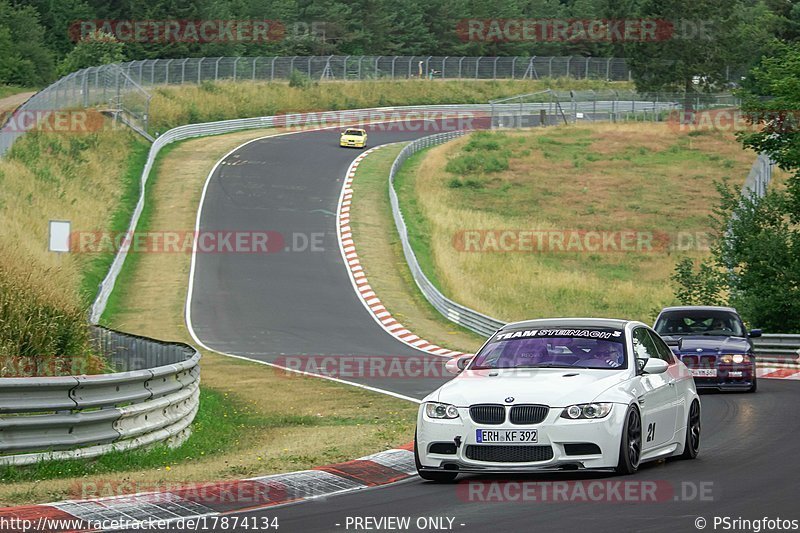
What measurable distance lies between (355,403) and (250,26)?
9641 cm

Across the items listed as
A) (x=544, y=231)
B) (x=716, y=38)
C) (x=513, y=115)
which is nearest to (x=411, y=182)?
(x=544, y=231)

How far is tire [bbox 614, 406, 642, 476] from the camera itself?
10.8 metres

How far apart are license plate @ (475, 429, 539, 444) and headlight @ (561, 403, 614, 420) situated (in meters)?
0.32

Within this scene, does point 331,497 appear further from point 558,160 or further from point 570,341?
point 558,160

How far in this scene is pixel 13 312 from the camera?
14.5 metres

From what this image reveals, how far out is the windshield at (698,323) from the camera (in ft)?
73.6

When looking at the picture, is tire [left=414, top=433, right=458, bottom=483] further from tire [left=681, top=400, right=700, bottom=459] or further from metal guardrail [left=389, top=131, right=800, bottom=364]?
metal guardrail [left=389, top=131, right=800, bottom=364]

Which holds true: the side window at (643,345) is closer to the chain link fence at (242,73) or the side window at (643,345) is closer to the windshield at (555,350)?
the windshield at (555,350)

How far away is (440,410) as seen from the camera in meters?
11.1

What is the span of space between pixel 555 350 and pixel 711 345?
10252mm

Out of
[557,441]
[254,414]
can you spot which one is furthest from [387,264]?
[557,441]

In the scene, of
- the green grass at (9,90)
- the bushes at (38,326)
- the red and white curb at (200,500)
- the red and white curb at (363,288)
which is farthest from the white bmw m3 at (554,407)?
the green grass at (9,90)

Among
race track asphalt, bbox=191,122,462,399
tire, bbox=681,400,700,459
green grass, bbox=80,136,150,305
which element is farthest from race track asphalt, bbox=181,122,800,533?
green grass, bbox=80,136,150,305

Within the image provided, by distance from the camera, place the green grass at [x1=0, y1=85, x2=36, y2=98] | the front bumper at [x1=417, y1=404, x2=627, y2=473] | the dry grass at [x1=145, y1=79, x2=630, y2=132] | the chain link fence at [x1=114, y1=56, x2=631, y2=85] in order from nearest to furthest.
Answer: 1. the front bumper at [x1=417, y1=404, x2=627, y2=473]
2. the dry grass at [x1=145, y1=79, x2=630, y2=132]
3. the green grass at [x1=0, y1=85, x2=36, y2=98]
4. the chain link fence at [x1=114, y1=56, x2=631, y2=85]
